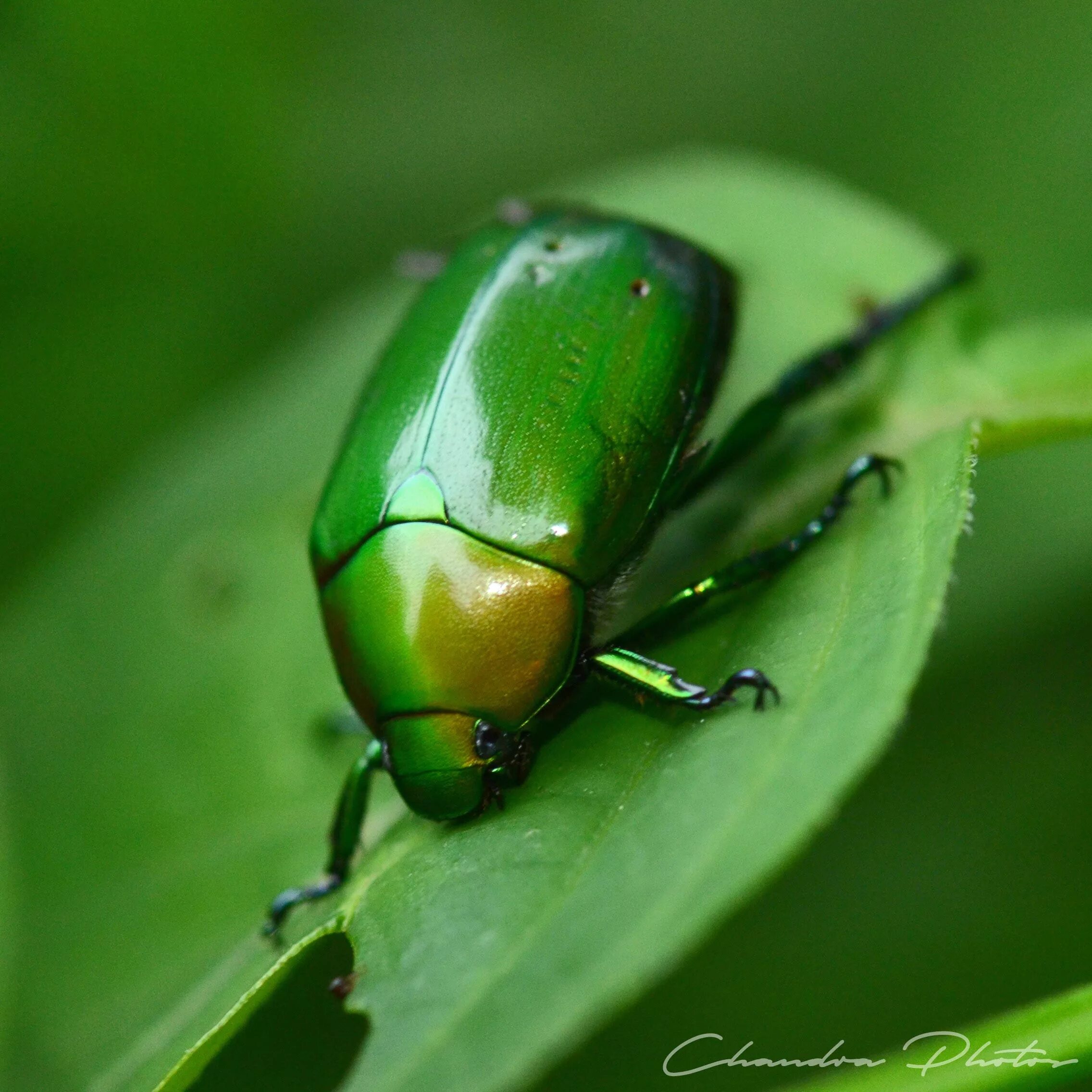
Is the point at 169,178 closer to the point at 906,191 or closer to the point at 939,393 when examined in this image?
the point at 906,191

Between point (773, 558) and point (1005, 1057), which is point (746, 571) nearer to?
point (773, 558)

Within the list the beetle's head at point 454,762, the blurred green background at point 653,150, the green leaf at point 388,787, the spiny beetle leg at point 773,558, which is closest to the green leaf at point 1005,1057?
the green leaf at point 388,787

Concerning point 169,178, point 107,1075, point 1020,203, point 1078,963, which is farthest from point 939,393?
point 169,178

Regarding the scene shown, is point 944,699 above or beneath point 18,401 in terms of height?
beneath

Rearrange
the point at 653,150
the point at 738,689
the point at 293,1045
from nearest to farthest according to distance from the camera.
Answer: the point at 738,689 → the point at 293,1045 → the point at 653,150

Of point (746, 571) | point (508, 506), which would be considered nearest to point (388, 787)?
point (508, 506)

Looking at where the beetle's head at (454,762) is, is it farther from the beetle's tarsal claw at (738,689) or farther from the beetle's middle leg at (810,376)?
the beetle's middle leg at (810,376)

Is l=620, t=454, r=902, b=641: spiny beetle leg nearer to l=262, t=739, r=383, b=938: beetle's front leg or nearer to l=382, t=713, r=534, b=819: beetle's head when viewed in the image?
l=382, t=713, r=534, b=819: beetle's head
